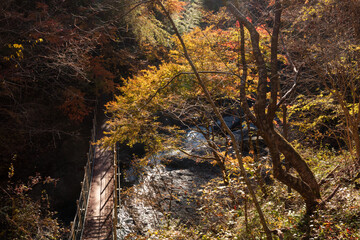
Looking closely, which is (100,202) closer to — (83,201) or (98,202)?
(98,202)

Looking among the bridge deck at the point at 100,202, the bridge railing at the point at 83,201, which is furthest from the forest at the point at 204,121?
the bridge deck at the point at 100,202

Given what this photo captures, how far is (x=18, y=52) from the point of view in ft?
25.5

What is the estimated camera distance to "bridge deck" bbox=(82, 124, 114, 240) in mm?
7379

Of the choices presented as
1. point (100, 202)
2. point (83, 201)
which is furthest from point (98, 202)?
point (83, 201)

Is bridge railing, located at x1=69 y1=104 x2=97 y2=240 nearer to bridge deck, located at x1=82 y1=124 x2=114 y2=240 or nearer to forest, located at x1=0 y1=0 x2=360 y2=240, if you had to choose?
bridge deck, located at x1=82 y1=124 x2=114 y2=240

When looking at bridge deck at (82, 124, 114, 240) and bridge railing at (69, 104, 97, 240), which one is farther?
bridge deck at (82, 124, 114, 240)

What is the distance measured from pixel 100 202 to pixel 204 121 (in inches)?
171

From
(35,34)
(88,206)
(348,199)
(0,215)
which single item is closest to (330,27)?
(348,199)

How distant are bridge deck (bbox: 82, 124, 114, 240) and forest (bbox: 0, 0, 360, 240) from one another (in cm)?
65

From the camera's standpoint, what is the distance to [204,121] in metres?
9.93

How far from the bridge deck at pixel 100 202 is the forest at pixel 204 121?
2.13ft

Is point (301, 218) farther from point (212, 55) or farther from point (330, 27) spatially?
point (212, 55)

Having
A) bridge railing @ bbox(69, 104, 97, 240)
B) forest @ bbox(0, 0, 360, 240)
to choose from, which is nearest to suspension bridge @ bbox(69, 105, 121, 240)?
bridge railing @ bbox(69, 104, 97, 240)

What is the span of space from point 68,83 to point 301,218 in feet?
38.0
